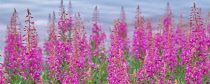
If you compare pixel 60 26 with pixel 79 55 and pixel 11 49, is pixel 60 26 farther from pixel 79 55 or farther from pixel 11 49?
pixel 11 49

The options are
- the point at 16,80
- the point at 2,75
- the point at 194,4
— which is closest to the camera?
the point at 2,75

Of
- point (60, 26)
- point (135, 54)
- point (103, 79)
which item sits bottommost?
point (103, 79)

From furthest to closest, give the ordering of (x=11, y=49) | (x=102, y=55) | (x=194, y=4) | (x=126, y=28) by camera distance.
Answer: (x=126, y=28)
(x=102, y=55)
(x=11, y=49)
(x=194, y=4)

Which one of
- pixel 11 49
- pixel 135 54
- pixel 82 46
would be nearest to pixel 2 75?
pixel 82 46

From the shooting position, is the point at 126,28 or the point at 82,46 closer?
the point at 82,46

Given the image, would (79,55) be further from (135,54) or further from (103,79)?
(135,54)

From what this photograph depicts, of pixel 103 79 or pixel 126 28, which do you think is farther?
pixel 126 28

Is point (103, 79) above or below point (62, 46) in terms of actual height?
below

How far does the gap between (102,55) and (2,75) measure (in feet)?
25.7

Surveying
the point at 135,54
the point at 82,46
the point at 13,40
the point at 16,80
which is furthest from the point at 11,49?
the point at 135,54

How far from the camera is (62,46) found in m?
10.8

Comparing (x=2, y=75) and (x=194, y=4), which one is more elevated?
(x=194, y=4)

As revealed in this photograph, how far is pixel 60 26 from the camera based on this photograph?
39.5ft

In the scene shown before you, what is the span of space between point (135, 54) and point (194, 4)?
4.06m
